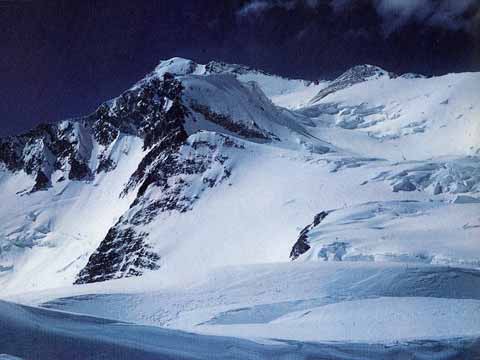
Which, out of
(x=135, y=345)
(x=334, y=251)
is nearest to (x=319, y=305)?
(x=135, y=345)

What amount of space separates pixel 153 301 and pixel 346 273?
4229mm

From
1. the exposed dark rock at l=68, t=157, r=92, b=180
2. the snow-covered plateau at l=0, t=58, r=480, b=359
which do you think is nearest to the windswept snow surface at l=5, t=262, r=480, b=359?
the snow-covered plateau at l=0, t=58, r=480, b=359

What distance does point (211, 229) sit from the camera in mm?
36375

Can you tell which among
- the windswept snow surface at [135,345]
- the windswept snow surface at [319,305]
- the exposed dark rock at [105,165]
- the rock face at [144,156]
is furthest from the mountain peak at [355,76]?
the windswept snow surface at [135,345]

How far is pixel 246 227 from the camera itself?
112ft

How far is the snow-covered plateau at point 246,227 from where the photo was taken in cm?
705

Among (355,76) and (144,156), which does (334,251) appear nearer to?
(144,156)

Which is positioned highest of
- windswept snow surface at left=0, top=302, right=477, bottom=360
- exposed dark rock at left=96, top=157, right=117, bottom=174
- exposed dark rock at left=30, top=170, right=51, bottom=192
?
exposed dark rock at left=96, top=157, right=117, bottom=174

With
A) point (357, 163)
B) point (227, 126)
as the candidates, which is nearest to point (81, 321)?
point (357, 163)

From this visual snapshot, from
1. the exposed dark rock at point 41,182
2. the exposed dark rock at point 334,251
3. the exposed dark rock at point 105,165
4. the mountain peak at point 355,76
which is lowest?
the exposed dark rock at point 334,251

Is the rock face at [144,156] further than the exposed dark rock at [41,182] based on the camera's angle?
No

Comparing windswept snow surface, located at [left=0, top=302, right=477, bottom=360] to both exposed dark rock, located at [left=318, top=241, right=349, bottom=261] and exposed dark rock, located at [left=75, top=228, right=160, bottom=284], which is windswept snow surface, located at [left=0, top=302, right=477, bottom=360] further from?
exposed dark rock, located at [left=75, top=228, right=160, bottom=284]

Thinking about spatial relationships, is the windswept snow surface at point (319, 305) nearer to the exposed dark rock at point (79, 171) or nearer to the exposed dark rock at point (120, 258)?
the exposed dark rock at point (120, 258)

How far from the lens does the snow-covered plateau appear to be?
7.05 meters
